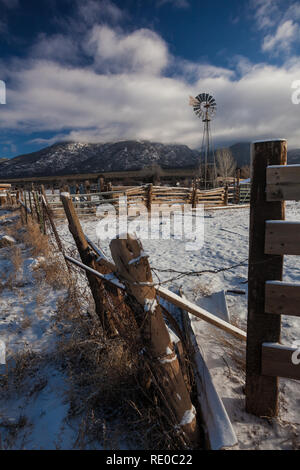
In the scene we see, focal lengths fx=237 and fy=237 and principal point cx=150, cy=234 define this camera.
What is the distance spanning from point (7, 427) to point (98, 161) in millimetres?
162063

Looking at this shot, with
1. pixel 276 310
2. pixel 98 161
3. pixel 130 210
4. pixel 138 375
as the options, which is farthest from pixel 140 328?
pixel 98 161

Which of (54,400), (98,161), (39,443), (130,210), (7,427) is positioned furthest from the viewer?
(98,161)

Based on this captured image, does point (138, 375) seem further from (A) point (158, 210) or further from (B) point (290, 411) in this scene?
(A) point (158, 210)

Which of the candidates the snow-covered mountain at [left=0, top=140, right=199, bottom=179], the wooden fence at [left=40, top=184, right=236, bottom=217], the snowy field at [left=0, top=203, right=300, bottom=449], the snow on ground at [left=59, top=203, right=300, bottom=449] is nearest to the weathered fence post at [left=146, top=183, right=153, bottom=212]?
the wooden fence at [left=40, top=184, right=236, bottom=217]

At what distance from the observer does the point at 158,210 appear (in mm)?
13539

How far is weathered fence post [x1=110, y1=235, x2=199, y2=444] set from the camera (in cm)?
143

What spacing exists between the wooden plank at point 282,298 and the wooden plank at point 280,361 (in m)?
0.28

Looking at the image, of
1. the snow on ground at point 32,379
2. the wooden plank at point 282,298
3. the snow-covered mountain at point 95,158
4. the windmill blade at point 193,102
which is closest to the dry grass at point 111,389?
the snow on ground at point 32,379

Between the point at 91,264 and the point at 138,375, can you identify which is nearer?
the point at 138,375

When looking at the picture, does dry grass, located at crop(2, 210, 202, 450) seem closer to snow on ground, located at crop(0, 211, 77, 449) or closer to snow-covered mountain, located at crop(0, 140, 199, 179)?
snow on ground, located at crop(0, 211, 77, 449)

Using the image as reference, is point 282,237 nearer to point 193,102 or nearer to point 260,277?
point 260,277

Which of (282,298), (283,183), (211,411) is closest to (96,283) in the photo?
(211,411)

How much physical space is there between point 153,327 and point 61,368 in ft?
5.22

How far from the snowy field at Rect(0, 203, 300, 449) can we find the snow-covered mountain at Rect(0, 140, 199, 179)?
12422 centimetres
